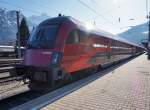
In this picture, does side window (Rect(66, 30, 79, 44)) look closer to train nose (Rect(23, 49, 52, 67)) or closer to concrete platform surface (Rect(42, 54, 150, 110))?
train nose (Rect(23, 49, 52, 67))

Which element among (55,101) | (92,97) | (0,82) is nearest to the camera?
(55,101)

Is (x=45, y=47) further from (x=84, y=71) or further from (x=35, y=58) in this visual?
(x=84, y=71)

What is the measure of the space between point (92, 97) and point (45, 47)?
314 centimetres

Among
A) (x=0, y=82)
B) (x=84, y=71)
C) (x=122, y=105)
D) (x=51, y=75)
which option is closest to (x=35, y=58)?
(x=51, y=75)

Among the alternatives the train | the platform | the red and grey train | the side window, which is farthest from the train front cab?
the train

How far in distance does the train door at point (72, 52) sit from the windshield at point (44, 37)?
0.61 meters

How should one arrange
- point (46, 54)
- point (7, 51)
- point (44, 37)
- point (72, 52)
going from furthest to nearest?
point (7, 51) → point (72, 52) → point (44, 37) → point (46, 54)

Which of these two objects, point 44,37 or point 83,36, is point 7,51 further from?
point 44,37

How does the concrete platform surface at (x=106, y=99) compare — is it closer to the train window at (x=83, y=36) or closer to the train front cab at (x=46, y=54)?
the train front cab at (x=46, y=54)

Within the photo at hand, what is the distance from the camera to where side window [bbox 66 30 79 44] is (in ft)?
31.7

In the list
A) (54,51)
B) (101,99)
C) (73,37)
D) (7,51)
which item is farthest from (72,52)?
(7,51)

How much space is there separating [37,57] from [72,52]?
151cm

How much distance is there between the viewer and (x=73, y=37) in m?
9.95

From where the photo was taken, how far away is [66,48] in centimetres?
945
